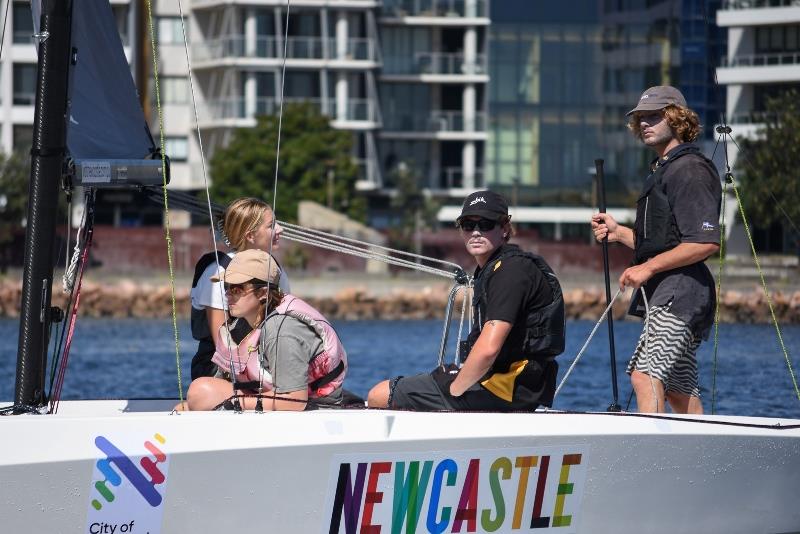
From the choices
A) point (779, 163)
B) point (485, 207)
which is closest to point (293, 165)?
point (779, 163)

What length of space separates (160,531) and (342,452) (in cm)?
71

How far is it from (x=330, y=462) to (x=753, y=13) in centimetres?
4696

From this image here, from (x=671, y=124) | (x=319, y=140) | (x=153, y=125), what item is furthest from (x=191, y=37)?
(x=671, y=124)

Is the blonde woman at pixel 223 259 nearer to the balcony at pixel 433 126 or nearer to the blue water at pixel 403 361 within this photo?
the blue water at pixel 403 361

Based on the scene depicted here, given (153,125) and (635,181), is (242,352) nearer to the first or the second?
(153,125)

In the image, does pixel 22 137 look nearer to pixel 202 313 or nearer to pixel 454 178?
pixel 454 178

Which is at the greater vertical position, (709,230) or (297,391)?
(709,230)

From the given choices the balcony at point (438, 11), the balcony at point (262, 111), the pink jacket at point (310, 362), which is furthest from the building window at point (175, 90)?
the pink jacket at point (310, 362)

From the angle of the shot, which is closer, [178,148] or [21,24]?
[21,24]

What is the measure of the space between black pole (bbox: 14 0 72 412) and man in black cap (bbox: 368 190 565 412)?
4.64 ft

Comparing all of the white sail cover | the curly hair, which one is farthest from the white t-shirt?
the curly hair

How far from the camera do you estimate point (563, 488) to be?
6.09 meters

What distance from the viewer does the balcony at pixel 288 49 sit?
5505 centimetres

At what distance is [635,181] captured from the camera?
61969mm
